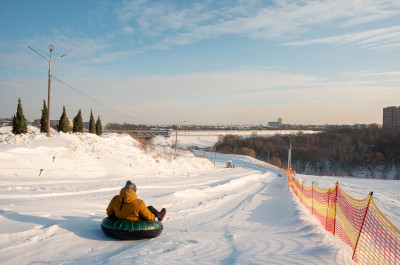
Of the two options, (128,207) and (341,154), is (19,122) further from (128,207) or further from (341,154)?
(341,154)

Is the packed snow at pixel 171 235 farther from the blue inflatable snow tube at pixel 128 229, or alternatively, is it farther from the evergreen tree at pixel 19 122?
the evergreen tree at pixel 19 122

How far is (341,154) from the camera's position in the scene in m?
121

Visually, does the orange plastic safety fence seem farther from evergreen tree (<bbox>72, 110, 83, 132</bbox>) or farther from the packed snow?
evergreen tree (<bbox>72, 110, 83, 132</bbox>)

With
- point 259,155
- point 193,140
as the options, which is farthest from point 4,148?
point 193,140

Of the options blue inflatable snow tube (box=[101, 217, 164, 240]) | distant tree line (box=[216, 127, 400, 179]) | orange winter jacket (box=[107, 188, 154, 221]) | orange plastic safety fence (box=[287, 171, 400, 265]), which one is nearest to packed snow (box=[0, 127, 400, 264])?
blue inflatable snow tube (box=[101, 217, 164, 240])

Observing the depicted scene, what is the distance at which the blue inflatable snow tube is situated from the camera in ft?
23.6

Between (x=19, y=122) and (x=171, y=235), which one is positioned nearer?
(x=171, y=235)

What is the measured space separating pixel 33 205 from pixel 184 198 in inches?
283

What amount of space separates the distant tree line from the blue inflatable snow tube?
102416 millimetres

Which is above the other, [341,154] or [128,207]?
[128,207]

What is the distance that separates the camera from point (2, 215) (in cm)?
815

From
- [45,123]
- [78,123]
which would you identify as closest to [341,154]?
[78,123]

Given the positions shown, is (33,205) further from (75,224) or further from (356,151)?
(356,151)

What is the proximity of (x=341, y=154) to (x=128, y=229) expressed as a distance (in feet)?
420
